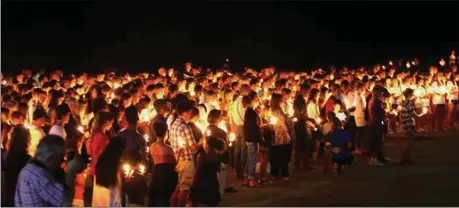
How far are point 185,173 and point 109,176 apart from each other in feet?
5.99

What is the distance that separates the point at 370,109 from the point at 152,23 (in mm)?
17605

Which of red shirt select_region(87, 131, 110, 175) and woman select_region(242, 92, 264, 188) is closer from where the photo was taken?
red shirt select_region(87, 131, 110, 175)

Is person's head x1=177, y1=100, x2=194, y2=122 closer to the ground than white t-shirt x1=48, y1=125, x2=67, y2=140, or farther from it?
farther from it

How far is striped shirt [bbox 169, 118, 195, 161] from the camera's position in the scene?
9.45 m

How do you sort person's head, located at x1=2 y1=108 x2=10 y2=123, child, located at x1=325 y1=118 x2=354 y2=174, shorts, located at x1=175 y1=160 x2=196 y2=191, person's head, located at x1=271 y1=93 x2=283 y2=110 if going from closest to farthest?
shorts, located at x1=175 y1=160 x2=196 y2=191 < person's head, located at x1=2 y1=108 x2=10 y2=123 < person's head, located at x1=271 y1=93 x2=283 y2=110 < child, located at x1=325 y1=118 x2=354 y2=174

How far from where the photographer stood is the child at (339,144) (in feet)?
43.8

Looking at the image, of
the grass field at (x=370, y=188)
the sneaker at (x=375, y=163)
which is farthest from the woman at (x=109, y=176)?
the sneaker at (x=375, y=163)

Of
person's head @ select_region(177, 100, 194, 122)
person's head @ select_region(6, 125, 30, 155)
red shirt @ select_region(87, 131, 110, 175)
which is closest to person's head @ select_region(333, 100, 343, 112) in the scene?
person's head @ select_region(177, 100, 194, 122)

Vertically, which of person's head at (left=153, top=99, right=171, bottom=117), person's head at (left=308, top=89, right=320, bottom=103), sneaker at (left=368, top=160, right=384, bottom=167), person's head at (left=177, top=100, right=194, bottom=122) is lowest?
sneaker at (left=368, top=160, right=384, bottom=167)

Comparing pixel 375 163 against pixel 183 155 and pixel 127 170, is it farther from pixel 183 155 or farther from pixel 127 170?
pixel 127 170

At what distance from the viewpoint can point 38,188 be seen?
552 centimetres

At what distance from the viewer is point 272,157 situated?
1341 cm

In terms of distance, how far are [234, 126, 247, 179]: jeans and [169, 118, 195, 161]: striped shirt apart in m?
3.70

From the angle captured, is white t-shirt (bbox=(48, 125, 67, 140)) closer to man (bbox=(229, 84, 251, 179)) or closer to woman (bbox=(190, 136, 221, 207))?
woman (bbox=(190, 136, 221, 207))
